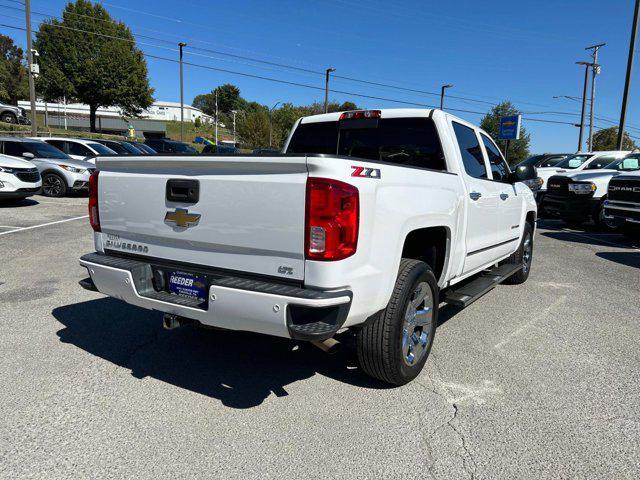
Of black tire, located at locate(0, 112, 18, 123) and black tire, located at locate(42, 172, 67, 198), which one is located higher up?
black tire, located at locate(0, 112, 18, 123)

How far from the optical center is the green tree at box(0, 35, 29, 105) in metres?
87.6

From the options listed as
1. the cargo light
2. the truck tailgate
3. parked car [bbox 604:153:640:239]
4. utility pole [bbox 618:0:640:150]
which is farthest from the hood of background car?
utility pole [bbox 618:0:640:150]

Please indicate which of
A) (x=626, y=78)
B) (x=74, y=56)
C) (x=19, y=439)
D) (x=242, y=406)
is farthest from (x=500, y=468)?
(x=74, y=56)

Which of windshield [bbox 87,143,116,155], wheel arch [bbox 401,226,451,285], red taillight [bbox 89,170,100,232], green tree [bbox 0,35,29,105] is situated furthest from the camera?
green tree [bbox 0,35,29,105]

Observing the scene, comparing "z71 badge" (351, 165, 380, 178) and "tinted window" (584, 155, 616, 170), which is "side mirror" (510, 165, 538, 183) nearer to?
"z71 badge" (351, 165, 380, 178)

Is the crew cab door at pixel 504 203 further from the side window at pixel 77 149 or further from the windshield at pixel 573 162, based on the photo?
the side window at pixel 77 149

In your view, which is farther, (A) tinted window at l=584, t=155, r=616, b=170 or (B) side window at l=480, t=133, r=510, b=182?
(A) tinted window at l=584, t=155, r=616, b=170

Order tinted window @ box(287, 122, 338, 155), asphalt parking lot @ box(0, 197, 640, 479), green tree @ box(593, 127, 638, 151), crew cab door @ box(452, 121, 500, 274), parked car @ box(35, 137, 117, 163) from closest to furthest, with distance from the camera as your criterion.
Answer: asphalt parking lot @ box(0, 197, 640, 479), crew cab door @ box(452, 121, 500, 274), tinted window @ box(287, 122, 338, 155), parked car @ box(35, 137, 117, 163), green tree @ box(593, 127, 638, 151)

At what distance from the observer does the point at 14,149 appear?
13773 mm

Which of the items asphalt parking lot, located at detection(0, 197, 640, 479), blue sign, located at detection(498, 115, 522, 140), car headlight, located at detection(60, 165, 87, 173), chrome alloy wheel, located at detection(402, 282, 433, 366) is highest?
blue sign, located at detection(498, 115, 522, 140)

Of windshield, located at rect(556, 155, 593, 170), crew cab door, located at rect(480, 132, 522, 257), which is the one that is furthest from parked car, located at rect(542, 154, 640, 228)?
crew cab door, located at rect(480, 132, 522, 257)

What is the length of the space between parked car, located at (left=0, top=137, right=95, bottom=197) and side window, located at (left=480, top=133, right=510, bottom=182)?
1225cm

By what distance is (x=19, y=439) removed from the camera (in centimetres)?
264

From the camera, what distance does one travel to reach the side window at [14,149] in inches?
536
